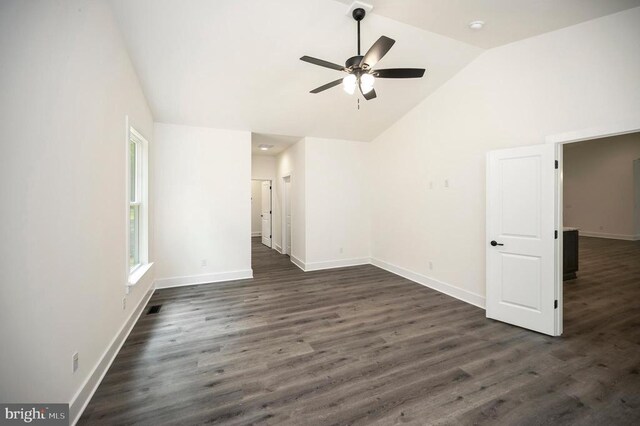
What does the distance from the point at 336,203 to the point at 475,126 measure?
2.99 metres

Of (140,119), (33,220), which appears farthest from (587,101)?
(140,119)

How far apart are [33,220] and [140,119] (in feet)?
8.37

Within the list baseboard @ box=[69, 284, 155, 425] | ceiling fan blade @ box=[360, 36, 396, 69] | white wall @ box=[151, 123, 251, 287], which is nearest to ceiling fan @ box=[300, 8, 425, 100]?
ceiling fan blade @ box=[360, 36, 396, 69]

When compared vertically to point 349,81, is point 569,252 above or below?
below

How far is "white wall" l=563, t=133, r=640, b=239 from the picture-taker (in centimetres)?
782

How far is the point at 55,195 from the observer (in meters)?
1.54

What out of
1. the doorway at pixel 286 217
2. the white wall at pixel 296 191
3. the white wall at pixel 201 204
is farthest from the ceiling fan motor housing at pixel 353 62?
the doorway at pixel 286 217

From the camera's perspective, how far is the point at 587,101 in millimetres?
2570

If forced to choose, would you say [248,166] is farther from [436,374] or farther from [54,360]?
[436,374]

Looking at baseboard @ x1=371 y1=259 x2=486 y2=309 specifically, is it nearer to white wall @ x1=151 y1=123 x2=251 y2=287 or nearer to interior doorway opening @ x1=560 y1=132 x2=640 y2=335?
interior doorway opening @ x1=560 y1=132 x2=640 y2=335

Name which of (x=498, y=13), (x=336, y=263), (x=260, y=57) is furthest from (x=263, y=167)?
(x=498, y=13)

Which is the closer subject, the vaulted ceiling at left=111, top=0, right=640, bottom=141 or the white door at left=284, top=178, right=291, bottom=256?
A: the vaulted ceiling at left=111, top=0, right=640, bottom=141

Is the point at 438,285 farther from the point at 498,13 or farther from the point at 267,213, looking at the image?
the point at 267,213

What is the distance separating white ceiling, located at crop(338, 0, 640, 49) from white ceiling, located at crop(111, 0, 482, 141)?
173mm
